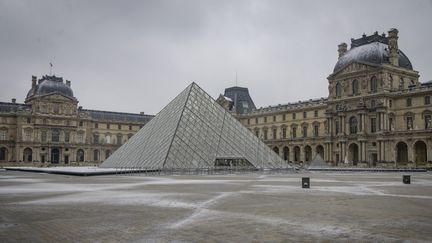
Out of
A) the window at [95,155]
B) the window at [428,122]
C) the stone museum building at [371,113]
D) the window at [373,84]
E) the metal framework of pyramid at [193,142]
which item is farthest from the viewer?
the window at [95,155]

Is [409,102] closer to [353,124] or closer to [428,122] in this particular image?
[428,122]

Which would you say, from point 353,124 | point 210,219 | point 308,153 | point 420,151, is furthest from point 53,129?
point 210,219

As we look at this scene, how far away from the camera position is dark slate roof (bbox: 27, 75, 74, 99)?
74.2 m

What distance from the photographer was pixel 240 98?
83.0 metres

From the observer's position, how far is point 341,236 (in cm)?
702

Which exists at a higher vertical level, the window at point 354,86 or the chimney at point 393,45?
the chimney at point 393,45

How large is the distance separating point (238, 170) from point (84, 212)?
25577mm

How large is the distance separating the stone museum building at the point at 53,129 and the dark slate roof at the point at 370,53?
1684 inches

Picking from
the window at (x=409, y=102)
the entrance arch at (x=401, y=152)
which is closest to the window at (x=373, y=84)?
the window at (x=409, y=102)

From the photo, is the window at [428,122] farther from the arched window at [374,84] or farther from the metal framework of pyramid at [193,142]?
the metal framework of pyramid at [193,142]

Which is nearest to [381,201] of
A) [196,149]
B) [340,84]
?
[196,149]

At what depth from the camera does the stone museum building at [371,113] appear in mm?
52656

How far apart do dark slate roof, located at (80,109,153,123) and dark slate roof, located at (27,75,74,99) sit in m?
5.61

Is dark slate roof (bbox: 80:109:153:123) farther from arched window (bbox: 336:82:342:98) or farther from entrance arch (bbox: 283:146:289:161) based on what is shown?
arched window (bbox: 336:82:342:98)
